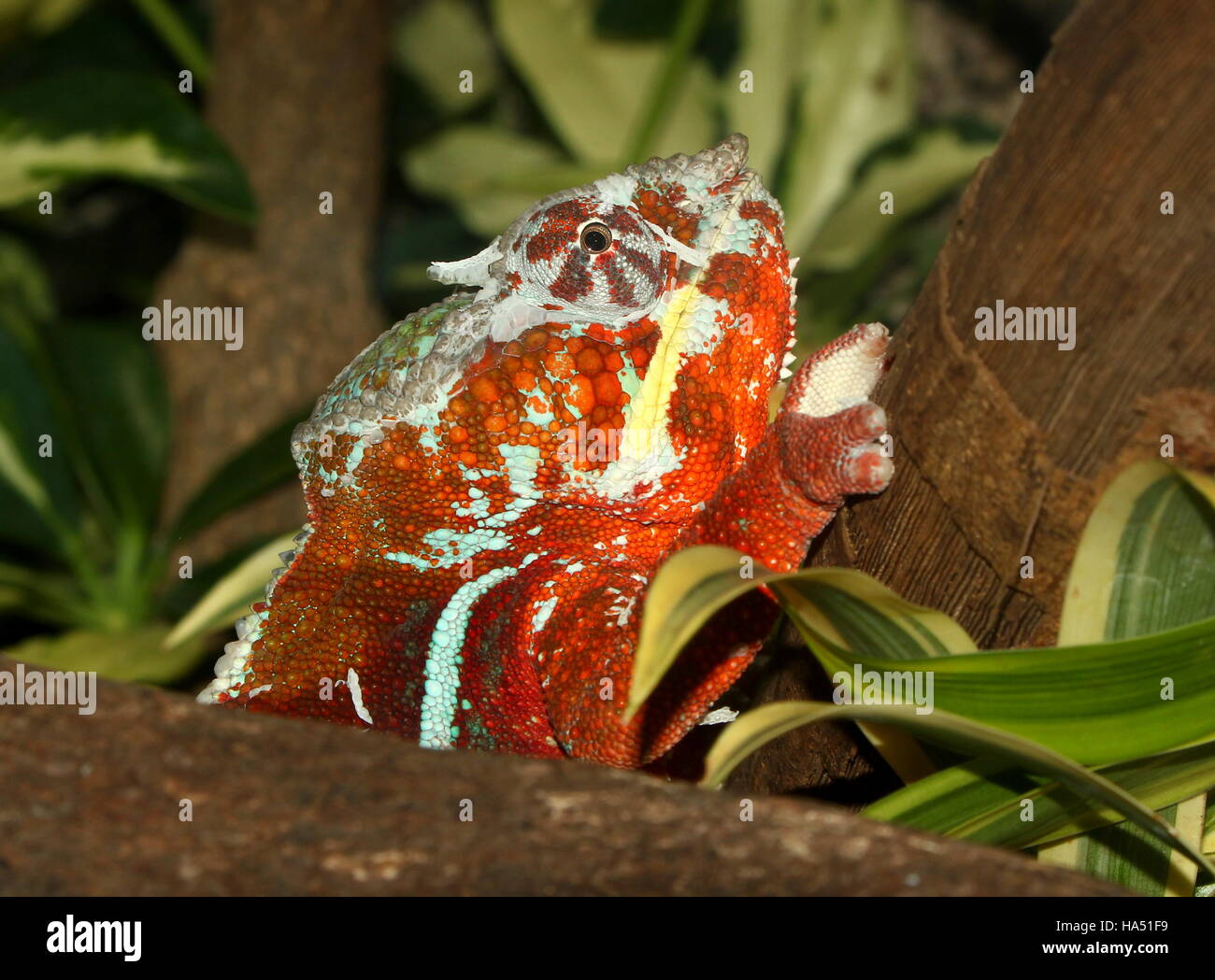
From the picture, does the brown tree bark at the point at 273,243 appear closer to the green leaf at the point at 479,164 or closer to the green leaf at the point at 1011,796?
the green leaf at the point at 479,164

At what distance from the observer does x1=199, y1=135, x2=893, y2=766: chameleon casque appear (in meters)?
1.33

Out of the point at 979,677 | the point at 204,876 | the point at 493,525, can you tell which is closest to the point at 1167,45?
the point at 979,677

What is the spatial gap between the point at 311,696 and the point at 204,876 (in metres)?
0.59

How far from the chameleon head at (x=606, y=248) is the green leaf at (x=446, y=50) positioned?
3.52 m

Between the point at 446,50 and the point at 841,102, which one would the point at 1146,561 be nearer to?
the point at 841,102

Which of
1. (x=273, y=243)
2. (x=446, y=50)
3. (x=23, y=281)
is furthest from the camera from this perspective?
(x=446, y=50)

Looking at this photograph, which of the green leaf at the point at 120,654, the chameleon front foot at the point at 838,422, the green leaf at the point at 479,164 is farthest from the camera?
the green leaf at the point at 479,164

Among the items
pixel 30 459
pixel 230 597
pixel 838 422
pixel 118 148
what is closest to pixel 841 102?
pixel 118 148

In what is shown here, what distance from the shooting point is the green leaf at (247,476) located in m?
2.82

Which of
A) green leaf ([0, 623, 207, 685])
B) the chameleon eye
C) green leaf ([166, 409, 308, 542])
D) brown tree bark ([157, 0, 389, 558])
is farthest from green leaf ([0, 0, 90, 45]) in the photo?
the chameleon eye

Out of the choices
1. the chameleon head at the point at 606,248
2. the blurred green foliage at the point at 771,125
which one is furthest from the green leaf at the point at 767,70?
the chameleon head at the point at 606,248

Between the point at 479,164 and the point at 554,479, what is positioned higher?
the point at 479,164

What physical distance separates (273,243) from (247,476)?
995 millimetres

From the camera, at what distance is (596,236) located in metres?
1.33
